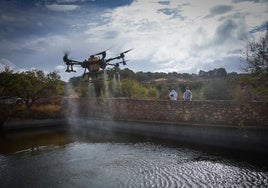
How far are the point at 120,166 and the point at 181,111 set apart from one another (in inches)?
283

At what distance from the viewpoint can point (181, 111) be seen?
17.5m

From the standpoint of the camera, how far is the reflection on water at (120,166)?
981cm

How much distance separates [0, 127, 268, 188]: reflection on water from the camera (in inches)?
386

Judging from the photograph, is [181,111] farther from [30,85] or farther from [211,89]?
[30,85]

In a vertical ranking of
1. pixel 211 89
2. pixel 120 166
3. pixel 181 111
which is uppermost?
pixel 211 89

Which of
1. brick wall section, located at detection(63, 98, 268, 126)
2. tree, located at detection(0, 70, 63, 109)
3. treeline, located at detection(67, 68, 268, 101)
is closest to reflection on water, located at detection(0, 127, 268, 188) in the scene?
brick wall section, located at detection(63, 98, 268, 126)

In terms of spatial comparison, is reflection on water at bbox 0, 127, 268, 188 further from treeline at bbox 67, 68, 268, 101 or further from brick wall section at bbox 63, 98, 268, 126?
treeline at bbox 67, 68, 268, 101

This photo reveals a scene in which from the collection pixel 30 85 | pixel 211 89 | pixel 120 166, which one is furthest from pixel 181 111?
pixel 30 85

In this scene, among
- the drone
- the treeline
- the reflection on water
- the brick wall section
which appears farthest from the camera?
the drone

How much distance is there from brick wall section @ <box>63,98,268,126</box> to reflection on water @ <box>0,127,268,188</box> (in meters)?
2.59

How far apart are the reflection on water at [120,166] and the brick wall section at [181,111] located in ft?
8.51

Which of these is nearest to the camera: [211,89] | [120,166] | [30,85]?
[120,166]

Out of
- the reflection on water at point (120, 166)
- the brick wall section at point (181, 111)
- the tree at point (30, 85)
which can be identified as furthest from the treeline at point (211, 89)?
the tree at point (30, 85)

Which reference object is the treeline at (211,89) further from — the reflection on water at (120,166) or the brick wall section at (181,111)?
the reflection on water at (120,166)
